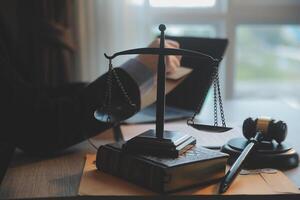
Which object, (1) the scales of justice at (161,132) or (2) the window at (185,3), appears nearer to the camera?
(1) the scales of justice at (161,132)

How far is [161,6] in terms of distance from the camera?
1.90 m

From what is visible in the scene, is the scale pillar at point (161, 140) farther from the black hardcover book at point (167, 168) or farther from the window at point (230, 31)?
the window at point (230, 31)

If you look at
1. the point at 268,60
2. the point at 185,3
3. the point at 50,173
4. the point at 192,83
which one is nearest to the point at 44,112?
the point at 50,173

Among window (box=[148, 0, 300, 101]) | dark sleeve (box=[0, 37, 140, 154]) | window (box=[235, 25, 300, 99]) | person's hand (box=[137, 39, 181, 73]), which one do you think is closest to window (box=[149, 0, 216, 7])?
window (box=[148, 0, 300, 101])

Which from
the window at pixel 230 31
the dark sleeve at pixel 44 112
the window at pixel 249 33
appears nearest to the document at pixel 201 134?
the dark sleeve at pixel 44 112

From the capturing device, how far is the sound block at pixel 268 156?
2.98 feet

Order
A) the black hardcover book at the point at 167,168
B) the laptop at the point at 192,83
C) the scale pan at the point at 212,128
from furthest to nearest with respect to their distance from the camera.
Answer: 1. the laptop at the point at 192,83
2. the scale pan at the point at 212,128
3. the black hardcover book at the point at 167,168

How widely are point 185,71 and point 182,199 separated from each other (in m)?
0.61

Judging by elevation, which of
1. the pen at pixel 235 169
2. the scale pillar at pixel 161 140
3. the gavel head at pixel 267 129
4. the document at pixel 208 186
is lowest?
the document at pixel 208 186

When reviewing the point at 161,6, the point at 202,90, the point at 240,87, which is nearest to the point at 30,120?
the point at 202,90

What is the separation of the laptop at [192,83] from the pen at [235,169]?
1.55 ft

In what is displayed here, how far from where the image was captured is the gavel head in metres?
0.95

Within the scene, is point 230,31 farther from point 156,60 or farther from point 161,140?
point 161,140

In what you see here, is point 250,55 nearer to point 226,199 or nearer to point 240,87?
point 240,87
